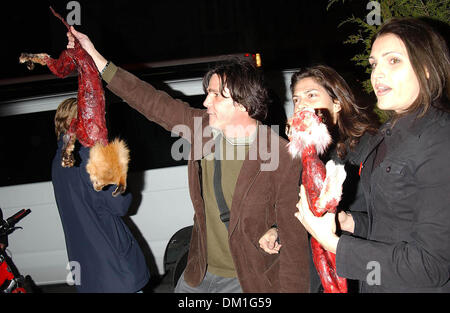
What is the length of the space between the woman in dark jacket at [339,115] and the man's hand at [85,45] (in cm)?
131

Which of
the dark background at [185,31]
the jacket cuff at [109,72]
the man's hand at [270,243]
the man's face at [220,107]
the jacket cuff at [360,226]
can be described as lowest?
the man's hand at [270,243]

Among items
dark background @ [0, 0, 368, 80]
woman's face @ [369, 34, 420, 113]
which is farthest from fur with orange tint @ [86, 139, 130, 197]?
dark background @ [0, 0, 368, 80]

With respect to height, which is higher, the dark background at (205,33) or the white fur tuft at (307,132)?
the dark background at (205,33)

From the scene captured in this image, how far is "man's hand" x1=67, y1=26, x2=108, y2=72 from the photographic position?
193 cm

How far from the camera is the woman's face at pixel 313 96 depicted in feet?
8.00

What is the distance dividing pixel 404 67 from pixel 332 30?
18.4 m

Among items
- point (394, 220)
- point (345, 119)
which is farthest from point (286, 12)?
point (394, 220)

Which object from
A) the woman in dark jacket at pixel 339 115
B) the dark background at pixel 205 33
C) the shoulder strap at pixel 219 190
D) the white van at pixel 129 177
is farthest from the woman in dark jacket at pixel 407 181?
the dark background at pixel 205 33

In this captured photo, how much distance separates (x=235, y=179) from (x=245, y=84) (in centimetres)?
62

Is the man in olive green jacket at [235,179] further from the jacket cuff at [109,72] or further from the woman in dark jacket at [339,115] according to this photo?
the woman in dark jacket at [339,115]

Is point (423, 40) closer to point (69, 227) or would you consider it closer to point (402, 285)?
point (402, 285)

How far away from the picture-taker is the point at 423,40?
1.44 metres

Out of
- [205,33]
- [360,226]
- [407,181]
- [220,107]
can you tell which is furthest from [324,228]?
[205,33]

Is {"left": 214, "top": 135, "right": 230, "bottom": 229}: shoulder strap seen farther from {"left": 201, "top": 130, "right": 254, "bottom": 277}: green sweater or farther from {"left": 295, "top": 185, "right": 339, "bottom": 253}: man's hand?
{"left": 295, "top": 185, "right": 339, "bottom": 253}: man's hand
